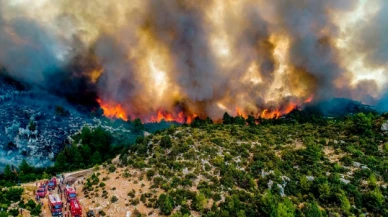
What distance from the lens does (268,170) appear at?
56938mm

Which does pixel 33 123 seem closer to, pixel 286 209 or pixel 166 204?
pixel 166 204

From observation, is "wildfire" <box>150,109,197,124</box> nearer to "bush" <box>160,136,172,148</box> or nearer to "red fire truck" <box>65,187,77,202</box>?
"bush" <box>160,136,172,148</box>

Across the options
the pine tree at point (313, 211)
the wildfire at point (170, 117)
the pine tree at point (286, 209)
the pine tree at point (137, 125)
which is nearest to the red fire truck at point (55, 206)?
the pine tree at point (286, 209)

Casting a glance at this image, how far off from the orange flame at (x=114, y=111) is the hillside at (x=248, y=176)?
46.4 meters

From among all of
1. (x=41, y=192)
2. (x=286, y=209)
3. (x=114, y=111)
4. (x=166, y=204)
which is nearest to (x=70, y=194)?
(x=41, y=192)

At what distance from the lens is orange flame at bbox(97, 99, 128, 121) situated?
114m

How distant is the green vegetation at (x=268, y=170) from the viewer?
4828 centimetres

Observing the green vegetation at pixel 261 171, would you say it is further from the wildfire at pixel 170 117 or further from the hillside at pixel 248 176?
the wildfire at pixel 170 117

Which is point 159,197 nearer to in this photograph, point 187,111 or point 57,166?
point 57,166

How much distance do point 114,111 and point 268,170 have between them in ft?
237

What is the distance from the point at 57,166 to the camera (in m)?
79.3

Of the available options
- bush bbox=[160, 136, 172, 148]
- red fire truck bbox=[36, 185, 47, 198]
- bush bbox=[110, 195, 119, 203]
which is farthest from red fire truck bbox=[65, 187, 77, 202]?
bush bbox=[160, 136, 172, 148]

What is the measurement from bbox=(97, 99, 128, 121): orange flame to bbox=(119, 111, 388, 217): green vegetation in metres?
45.2

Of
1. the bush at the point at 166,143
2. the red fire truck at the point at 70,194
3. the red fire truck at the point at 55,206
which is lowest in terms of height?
the red fire truck at the point at 55,206
